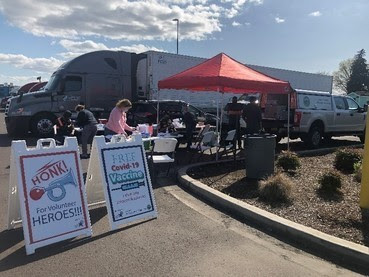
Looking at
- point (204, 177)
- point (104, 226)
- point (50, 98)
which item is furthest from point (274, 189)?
point (50, 98)

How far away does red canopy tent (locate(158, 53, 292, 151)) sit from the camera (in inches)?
381

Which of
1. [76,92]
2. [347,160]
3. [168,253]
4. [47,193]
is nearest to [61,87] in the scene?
[76,92]

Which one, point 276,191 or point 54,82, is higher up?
point 54,82

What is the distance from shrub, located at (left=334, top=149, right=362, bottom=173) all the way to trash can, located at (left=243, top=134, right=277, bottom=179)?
A: 2.01m

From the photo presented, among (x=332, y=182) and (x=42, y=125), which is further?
(x=42, y=125)

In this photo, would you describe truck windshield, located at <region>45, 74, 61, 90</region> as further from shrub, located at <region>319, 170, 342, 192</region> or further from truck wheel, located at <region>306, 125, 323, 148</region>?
shrub, located at <region>319, 170, 342, 192</region>

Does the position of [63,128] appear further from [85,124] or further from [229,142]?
[229,142]

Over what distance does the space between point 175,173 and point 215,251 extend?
14.2 feet

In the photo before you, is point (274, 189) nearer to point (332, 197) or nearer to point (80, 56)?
point (332, 197)

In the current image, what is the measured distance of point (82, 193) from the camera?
16.6 feet

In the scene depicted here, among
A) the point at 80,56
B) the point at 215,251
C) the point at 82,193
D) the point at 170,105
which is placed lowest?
the point at 215,251

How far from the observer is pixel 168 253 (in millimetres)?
4523

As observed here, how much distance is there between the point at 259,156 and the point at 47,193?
14.7 ft

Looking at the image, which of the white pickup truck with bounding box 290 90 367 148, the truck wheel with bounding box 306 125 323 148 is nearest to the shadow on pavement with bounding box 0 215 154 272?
the white pickup truck with bounding box 290 90 367 148
